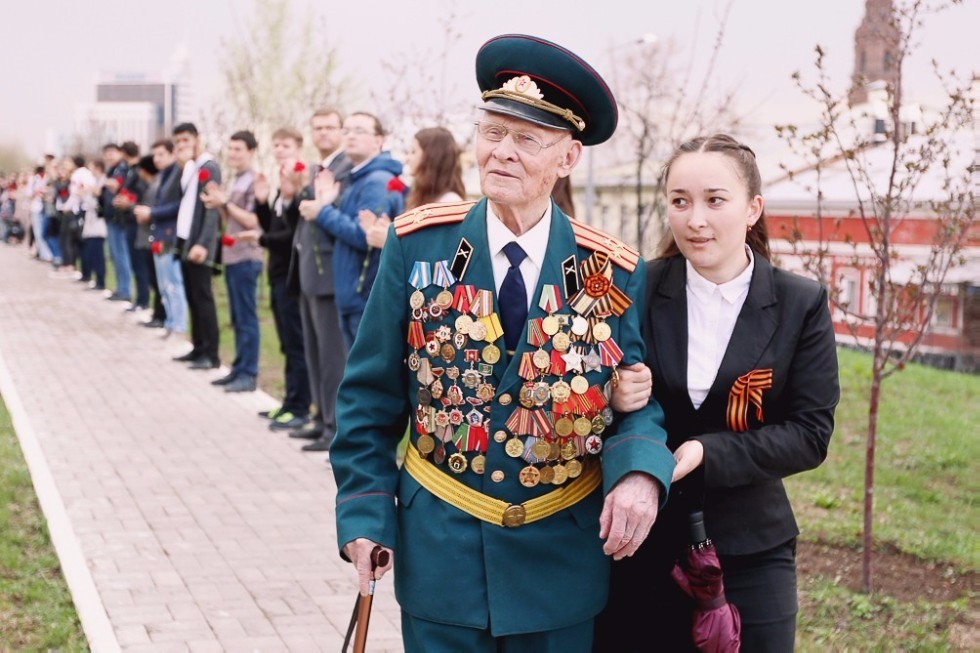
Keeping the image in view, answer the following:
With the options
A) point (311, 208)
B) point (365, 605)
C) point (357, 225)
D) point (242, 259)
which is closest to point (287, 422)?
point (242, 259)

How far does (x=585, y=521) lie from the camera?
2.93m

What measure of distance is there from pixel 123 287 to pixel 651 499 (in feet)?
57.0

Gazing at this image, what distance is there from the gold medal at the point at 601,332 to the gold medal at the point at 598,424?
18 cm

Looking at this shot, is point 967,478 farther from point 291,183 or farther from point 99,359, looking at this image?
point 99,359

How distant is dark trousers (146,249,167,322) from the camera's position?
1513 centimetres

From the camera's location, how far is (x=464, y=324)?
2871 mm

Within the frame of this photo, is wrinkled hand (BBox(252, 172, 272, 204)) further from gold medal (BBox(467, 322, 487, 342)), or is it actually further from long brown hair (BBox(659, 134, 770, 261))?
gold medal (BBox(467, 322, 487, 342))

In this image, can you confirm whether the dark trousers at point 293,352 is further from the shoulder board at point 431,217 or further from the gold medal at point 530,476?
the gold medal at point 530,476

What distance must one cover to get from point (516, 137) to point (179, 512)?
Result: 477cm

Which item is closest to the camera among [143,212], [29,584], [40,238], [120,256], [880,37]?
[29,584]

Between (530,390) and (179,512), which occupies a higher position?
(530,390)

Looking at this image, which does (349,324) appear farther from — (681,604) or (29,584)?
(681,604)

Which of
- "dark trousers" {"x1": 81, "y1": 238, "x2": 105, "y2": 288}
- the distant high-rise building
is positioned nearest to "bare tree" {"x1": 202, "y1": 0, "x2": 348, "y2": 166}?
"dark trousers" {"x1": 81, "y1": 238, "x2": 105, "y2": 288}

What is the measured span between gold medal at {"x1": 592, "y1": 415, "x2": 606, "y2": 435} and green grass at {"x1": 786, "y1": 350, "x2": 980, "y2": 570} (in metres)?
3.83
